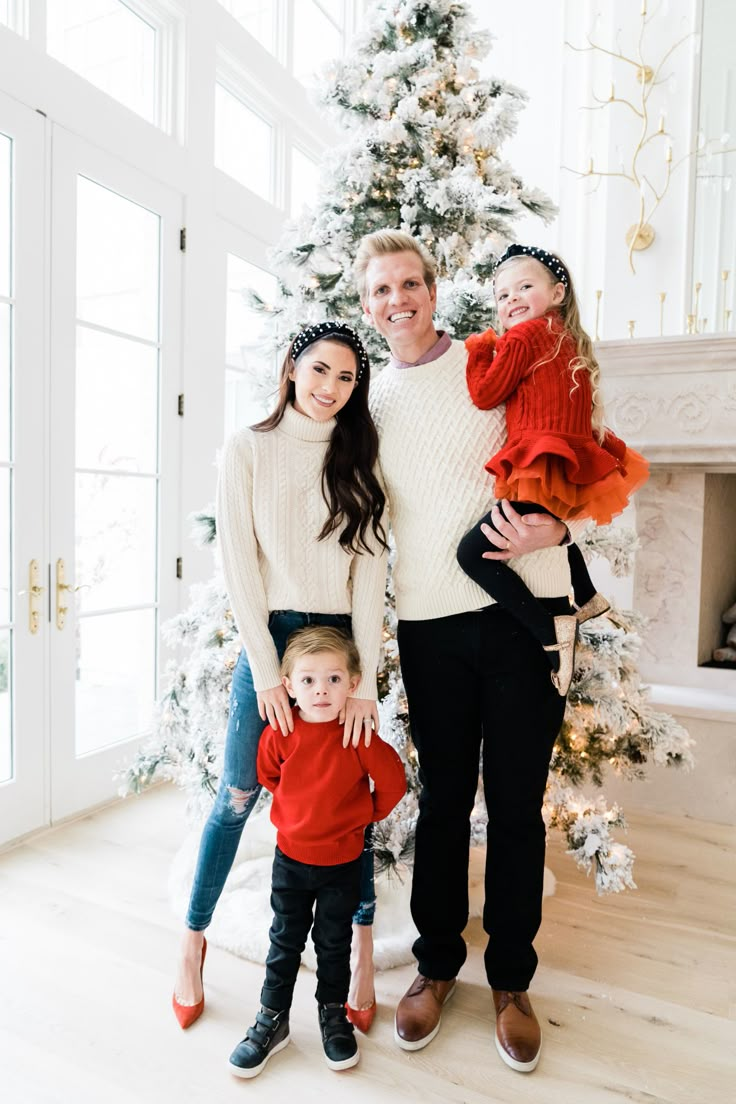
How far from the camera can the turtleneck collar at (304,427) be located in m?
1.47

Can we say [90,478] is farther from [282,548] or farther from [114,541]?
[282,548]

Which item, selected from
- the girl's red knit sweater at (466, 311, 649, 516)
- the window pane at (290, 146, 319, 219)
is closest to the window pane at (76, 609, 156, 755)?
the girl's red knit sweater at (466, 311, 649, 516)

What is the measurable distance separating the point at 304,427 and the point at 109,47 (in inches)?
86.6

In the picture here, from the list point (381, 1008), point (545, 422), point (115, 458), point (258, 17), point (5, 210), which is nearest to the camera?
point (545, 422)

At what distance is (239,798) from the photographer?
1553mm

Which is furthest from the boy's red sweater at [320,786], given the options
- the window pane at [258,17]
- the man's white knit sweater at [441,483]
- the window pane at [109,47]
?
the window pane at [258,17]

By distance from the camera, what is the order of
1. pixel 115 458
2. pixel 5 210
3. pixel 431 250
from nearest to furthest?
1. pixel 431 250
2. pixel 5 210
3. pixel 115 458

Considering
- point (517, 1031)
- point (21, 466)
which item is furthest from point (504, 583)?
point (21, 466)

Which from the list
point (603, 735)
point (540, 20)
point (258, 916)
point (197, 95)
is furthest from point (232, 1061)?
point (540, 20)

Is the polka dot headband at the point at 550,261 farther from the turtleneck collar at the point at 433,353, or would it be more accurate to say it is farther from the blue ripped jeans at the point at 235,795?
the blue ripped jeans at the point at 235,795

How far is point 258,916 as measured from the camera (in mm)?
1941

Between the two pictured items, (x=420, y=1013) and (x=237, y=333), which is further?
(x=237, y=333)

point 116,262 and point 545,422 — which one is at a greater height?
point 116,262

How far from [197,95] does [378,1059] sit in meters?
3.32
